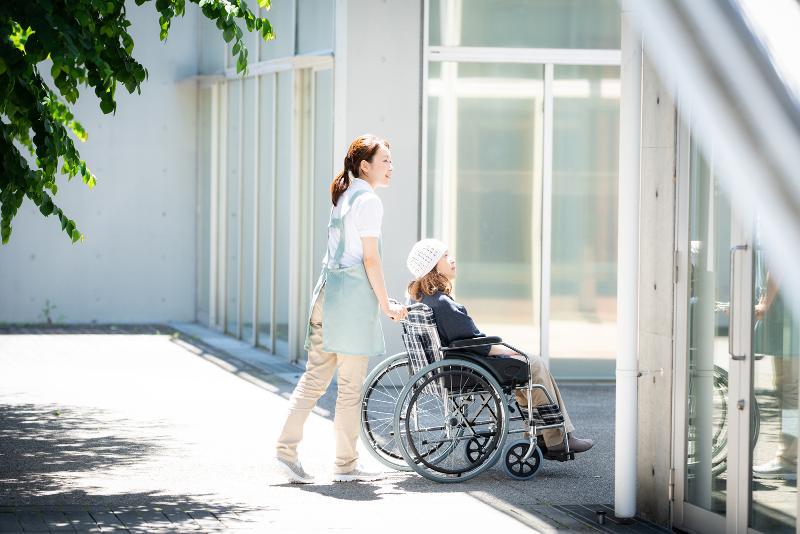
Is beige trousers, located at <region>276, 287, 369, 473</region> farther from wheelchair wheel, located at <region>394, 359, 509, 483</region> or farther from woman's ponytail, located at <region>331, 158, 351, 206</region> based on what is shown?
woman's ponytail, located at <region>331, 158, 351, 206</region>

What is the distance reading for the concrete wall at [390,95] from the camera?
34.9ft

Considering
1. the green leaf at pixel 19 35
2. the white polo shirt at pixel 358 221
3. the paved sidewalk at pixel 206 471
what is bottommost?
the paved sidewalk at pixel 206 471

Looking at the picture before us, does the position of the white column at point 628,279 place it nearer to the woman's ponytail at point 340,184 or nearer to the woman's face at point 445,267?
the woman's face at point 445,267

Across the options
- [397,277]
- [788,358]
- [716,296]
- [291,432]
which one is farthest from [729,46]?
[397,277]

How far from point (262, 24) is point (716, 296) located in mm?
2718

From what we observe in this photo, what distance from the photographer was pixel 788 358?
475 centimetres

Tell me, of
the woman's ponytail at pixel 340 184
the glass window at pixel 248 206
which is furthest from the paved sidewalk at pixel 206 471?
the glass window at pixel 248 206

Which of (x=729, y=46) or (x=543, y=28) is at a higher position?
(x=543, y=28)

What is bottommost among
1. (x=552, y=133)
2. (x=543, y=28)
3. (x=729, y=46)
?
(x=729, y=46)

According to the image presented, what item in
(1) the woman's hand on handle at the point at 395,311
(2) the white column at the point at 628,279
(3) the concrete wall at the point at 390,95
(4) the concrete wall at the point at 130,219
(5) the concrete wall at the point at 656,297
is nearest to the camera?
(2) the white column at the point at 628,279

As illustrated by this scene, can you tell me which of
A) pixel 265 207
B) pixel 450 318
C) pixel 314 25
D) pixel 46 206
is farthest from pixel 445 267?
pixel 265 207

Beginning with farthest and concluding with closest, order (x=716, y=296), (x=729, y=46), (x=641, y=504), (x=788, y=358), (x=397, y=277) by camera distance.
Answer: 1. (x=397, y=277)
2. (x=641, y=504)
3. (x=716, y=296)
4. (x=788, y=358)
5. (x=729, y=46)

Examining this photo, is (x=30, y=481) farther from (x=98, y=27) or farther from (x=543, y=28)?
(x=543, y=28)

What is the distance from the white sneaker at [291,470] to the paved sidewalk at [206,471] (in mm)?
55
